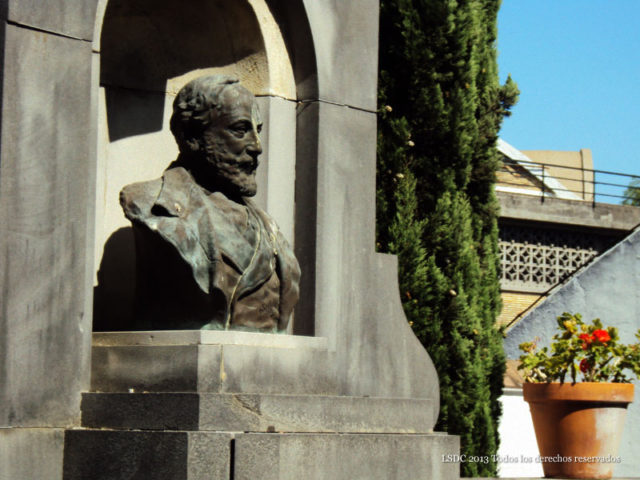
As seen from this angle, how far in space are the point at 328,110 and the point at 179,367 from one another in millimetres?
1844

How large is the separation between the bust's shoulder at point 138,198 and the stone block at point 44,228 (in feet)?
0.52

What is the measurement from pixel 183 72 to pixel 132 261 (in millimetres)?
1082

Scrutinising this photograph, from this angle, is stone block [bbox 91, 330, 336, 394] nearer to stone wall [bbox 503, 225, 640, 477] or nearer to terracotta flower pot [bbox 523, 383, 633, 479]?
terracotta flower pot [bbox 523, 383, 633, 479]

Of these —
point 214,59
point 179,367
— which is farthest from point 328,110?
point 179,367

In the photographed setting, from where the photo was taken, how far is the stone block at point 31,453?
4945 mm

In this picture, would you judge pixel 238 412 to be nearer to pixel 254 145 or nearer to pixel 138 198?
pixel 138 198

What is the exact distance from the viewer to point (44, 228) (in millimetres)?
5160

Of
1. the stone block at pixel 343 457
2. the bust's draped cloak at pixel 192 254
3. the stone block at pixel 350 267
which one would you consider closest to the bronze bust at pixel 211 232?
the bust's draped cloak at pixel 192 254

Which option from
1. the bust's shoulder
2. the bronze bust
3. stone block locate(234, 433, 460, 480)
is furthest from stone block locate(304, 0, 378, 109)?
stone block locate(234, 433, 460, 480)

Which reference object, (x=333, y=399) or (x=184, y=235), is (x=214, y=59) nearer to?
(x=184, y=235)

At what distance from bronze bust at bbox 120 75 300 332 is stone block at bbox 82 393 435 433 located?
0.46m

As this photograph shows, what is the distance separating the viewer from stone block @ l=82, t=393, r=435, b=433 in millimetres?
4836

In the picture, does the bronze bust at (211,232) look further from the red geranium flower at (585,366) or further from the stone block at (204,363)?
the red geranium flower at (585,366)

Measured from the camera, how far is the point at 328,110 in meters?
6.32
